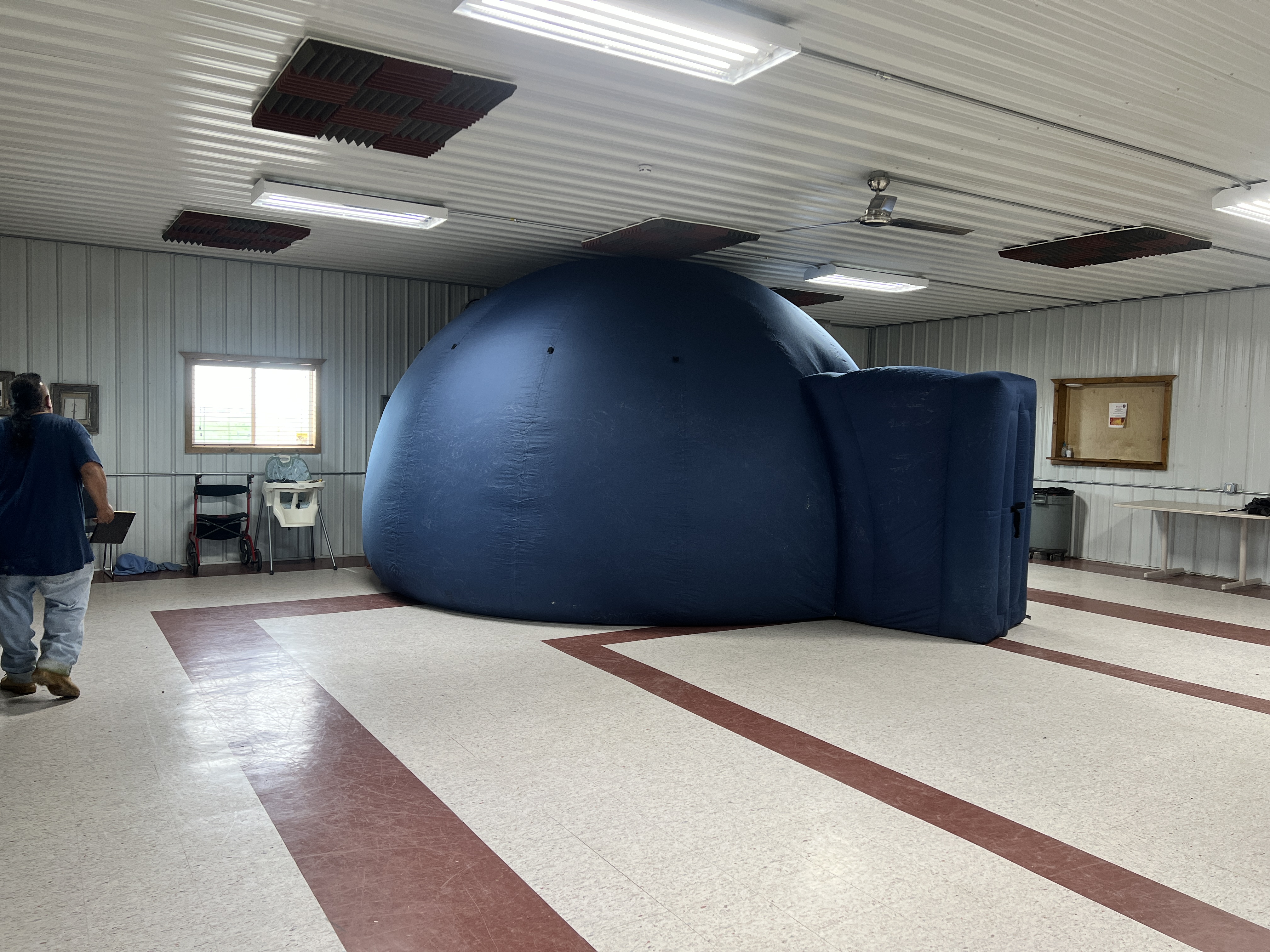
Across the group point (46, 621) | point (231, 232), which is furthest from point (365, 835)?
point (231, 232)

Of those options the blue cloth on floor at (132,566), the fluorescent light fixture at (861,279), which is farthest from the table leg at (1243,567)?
the blue cloth on floor at (132,566)

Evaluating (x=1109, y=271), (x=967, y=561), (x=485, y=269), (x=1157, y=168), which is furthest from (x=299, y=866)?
(x=1109, y=271)

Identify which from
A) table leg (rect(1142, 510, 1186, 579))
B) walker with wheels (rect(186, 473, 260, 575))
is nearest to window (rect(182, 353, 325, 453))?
walker with wheels (rect(186, 473, 260, 575))

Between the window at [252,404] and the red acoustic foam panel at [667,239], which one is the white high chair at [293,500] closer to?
the window at [252,404]

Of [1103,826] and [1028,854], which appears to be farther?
[1103,826]

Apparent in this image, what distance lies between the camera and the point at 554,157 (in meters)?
6.24

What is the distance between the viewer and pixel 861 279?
10.1 meters

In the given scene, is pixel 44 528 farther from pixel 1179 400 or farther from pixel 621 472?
pixel 1179 400

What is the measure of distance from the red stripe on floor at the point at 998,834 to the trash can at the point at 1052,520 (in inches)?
302

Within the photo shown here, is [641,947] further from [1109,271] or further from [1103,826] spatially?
[1109,271]

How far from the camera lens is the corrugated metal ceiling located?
14.2 ft

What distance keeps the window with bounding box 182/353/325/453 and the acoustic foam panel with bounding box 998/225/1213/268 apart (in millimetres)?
7502

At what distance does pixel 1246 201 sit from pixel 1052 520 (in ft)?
18.5

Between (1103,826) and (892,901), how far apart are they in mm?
1206
